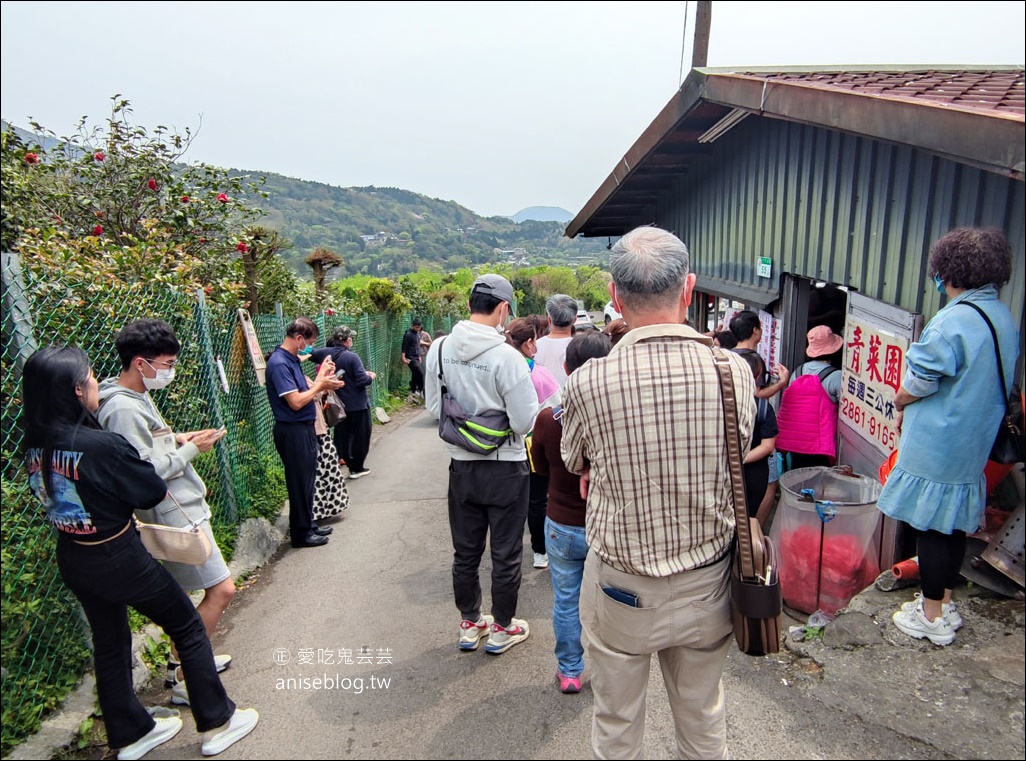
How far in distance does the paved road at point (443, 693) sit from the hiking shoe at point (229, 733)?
0.13 feet

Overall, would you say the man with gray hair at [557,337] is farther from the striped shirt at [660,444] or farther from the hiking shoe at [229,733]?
the hiking shoe at [229,733]

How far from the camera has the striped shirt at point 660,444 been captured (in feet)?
5.93

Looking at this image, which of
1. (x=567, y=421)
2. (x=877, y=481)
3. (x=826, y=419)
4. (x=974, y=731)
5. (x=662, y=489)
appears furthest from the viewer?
(x=826, y=419)

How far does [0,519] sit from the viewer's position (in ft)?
8.73

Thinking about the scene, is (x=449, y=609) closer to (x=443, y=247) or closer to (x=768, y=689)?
(x=768, y=689)

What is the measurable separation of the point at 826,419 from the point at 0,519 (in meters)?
4.81

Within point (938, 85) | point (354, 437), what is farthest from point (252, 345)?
point (938, 85)

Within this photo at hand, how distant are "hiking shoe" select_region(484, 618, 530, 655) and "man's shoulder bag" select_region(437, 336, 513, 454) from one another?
1048 millimetres

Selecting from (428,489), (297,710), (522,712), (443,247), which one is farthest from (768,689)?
(443,247)

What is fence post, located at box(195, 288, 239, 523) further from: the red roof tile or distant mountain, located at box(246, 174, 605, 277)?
distant mountain, located at box(246, 174, 605, 277)

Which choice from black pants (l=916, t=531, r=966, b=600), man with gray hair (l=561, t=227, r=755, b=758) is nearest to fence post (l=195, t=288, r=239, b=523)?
man with gray hair (l=561, t=227, r=755, b=758)

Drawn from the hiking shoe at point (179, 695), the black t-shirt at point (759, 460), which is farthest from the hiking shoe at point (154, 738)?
the black t-shirt at point (759, 460)

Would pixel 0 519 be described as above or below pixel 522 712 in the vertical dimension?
above

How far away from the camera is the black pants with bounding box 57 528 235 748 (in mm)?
2404
